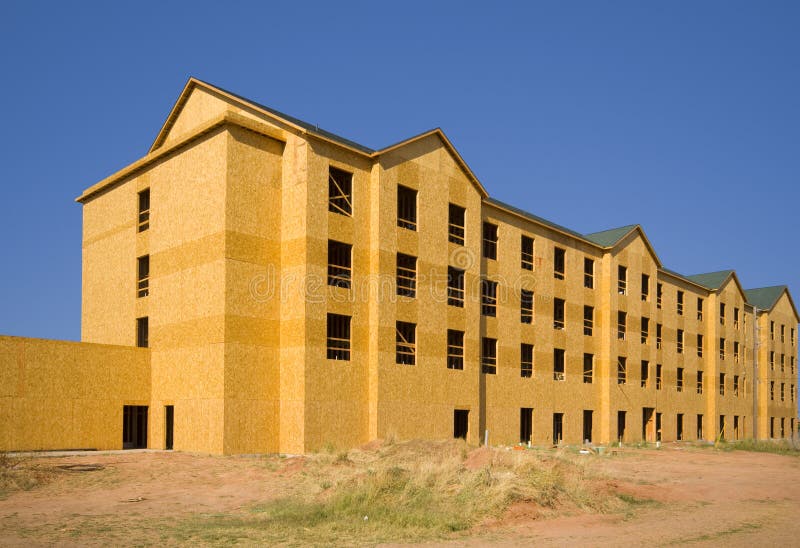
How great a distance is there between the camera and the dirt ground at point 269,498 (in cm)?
1485

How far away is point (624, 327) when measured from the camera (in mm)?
49344

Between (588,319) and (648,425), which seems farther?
(648,425)

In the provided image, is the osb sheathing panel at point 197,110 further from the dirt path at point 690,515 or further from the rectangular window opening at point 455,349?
the dirt path at point 690,515

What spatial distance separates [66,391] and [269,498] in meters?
14.3

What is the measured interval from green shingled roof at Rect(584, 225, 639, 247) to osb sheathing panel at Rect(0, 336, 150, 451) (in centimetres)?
3025

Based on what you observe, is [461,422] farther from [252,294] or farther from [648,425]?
[648,425]

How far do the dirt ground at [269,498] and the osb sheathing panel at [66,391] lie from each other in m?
3.01

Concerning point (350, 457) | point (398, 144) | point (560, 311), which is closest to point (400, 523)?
point (350, 457)

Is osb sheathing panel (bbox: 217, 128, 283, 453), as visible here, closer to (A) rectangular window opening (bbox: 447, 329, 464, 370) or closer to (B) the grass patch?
(A) rectangular window opening (bbox: 447, 329, 464, 370)

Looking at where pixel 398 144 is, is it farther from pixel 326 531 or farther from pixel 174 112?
pixel 326 531

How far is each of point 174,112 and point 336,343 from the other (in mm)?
14188

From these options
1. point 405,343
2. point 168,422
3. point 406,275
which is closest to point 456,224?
point 406,275

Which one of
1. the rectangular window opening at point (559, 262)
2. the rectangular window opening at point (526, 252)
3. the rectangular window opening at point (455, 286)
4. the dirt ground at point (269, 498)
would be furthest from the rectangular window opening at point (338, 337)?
the rectangular window opening at point (559, 262)

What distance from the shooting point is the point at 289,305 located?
97.1 feet
